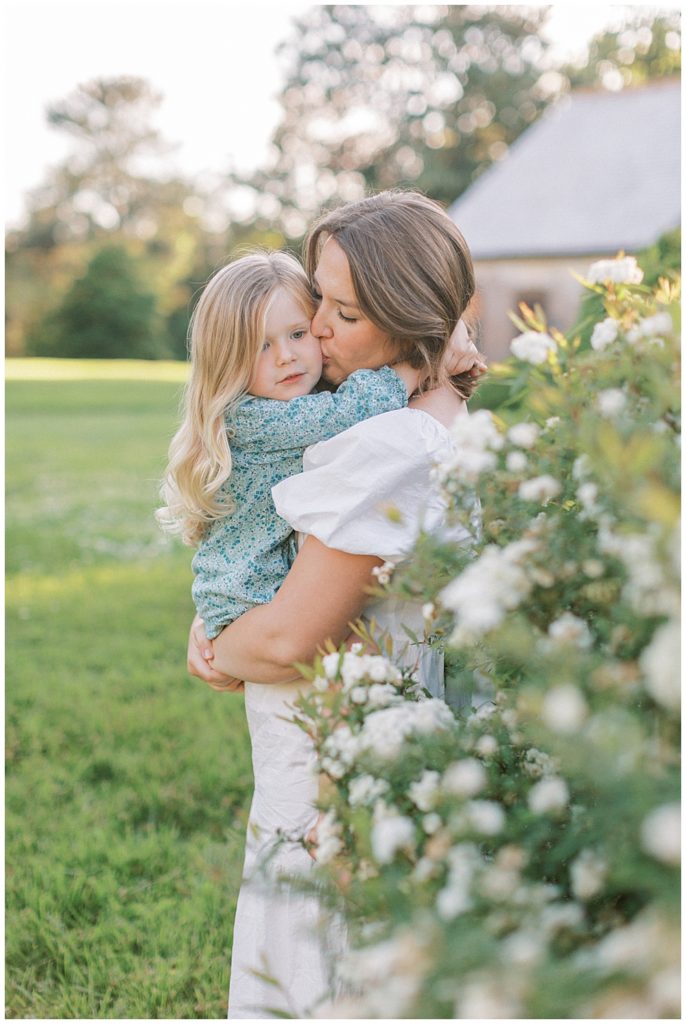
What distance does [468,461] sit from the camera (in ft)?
4.12

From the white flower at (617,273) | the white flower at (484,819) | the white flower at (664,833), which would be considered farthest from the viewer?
the white flower at (617,273)

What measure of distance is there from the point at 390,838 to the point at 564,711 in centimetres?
31

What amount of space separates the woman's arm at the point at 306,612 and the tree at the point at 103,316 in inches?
1766

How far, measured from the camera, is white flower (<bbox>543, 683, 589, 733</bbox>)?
32.7 inches

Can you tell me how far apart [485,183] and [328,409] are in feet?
86.2

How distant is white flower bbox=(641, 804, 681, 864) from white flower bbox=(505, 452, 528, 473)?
1.78 feet

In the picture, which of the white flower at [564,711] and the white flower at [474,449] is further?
the white flower at [474,449]

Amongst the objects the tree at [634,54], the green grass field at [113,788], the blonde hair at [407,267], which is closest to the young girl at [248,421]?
the blonde hair at [407,267]

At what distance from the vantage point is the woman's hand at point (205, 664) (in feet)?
8.16

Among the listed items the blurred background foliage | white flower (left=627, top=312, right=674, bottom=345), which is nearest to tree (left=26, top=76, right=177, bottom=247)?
the blurred background foliage

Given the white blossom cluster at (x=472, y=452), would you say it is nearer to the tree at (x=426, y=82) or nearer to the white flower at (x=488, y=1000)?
the white flower at (x=488, y=1000)

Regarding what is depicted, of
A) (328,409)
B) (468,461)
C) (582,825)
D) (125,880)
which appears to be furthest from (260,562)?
(125,880)

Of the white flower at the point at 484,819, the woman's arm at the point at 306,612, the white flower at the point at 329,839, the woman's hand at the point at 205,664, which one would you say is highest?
the white flower at the point at 484,819

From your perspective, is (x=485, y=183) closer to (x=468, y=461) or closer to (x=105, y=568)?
(x=105, y=568)
